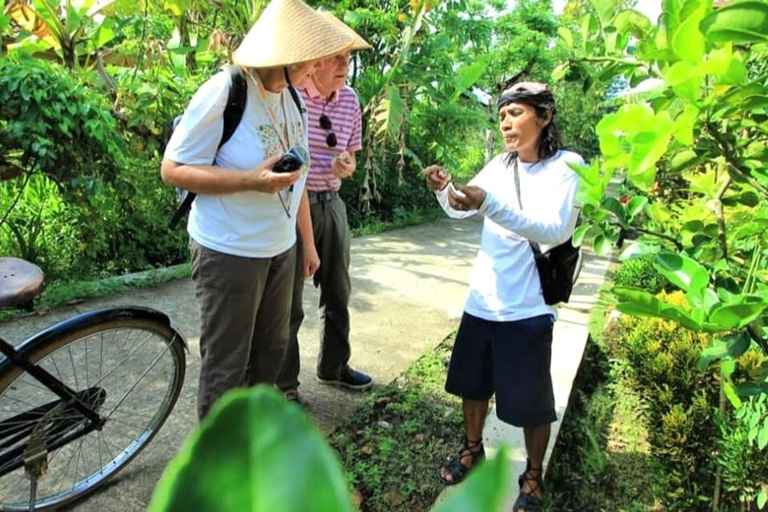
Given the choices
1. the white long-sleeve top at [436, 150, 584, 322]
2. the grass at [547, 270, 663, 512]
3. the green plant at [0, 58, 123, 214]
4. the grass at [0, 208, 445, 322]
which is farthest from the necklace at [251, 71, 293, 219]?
the grass at [0, 208, 445, 322]

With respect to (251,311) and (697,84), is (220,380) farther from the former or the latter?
(697,84)

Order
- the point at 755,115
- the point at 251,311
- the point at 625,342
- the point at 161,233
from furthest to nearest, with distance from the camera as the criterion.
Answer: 1. the point at 161,233
2. the point at 625,342
3. the point at 251,311
4. the point at 755,115

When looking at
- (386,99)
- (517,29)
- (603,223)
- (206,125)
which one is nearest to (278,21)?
(206,125)

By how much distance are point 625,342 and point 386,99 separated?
12.2 feet

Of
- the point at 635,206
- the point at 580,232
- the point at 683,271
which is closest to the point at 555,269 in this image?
the point at 580,232

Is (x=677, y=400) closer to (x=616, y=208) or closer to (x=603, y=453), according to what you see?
(x=603, y=453)

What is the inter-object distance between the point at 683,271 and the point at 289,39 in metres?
1.34

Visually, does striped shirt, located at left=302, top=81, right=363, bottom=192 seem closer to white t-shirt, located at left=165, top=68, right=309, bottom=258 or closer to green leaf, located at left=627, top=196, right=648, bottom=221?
white t-shirt, located at left=165, top=68, right=309, bottom=258

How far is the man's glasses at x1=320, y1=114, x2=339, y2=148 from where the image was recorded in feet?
8.50

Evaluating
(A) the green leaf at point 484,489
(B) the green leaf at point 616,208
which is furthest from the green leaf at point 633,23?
(A) the green leaf at point 484,489

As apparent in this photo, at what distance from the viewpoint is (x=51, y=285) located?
4.03m

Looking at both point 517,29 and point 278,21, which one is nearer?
point 278,21

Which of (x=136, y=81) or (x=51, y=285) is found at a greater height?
(x=136, y=81)

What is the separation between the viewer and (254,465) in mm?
272
